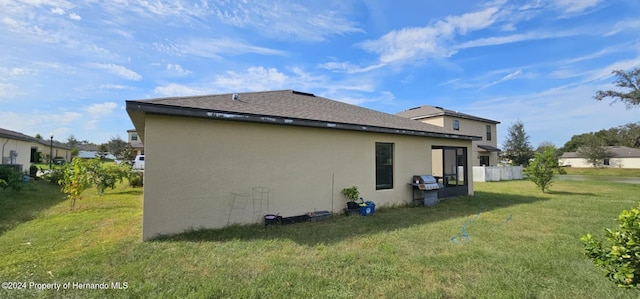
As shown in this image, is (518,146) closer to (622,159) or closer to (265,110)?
(622,159)

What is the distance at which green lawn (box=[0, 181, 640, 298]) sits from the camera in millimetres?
3217

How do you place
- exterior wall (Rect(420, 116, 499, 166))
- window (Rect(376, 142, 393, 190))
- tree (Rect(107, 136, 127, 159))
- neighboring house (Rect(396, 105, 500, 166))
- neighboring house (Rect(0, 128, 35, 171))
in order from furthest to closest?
tree (Rect(107, 136, 127, 159))
neighboring house (Rect(396, 105, 500, 166))
exterior wall (Rect(420, 116, 499, 166))
neighboring house (Rect(0, 128, 35, 171))
window (Rect(376, 142, 393, 190))

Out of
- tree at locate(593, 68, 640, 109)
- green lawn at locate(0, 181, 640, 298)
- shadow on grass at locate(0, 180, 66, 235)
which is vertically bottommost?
green lawn at locate(0, 181, 640, 298)

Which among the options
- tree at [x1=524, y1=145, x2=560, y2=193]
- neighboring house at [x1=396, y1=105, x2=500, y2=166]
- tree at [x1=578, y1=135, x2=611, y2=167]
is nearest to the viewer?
tree at [x1=524, y1=145, x2=560, y2=193]

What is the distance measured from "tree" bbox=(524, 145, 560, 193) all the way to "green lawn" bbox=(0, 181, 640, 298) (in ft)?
22.3

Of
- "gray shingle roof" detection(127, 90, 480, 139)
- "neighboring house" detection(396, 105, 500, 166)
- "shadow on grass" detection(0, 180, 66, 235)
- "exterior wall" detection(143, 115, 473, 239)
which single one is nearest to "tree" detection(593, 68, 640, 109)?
"neighboring house" detection(396, 105, 500, 166)

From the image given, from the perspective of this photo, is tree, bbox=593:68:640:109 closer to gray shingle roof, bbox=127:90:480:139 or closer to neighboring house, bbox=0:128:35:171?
gray shingle roof, bbox=127:90:480:139

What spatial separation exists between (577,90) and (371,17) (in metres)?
15.0

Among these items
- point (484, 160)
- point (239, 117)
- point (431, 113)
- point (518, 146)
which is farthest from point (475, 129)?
point (239, 117)

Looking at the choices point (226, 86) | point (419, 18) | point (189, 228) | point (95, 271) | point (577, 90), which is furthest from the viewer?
point (577, 90)

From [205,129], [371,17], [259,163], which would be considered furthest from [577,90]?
[205,129]

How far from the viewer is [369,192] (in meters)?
8.20

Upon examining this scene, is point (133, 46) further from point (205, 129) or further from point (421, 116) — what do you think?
point (421, 116)

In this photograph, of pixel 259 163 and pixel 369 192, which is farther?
pixel 369 192
